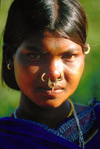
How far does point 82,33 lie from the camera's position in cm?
119

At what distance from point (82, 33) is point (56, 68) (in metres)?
0.24

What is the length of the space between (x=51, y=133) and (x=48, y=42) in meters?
0.43

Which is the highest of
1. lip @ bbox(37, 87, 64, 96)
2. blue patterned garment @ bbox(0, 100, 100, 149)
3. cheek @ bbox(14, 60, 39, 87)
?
cheek @ bbox(14, 60, 39, 87)

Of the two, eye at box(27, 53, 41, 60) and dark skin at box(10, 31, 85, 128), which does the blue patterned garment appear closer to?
dark skin at box(10, 31, 85, 128)

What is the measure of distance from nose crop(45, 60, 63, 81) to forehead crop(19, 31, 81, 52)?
60 mm

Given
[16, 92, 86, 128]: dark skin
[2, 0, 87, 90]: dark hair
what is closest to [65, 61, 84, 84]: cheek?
[2, 0, 87, 90]: dark hair

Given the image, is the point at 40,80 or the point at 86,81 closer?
the point at 40,80

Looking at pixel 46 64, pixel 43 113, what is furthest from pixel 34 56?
pixel 43 113

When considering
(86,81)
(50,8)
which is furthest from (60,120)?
(86,81)

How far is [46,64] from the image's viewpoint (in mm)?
1097

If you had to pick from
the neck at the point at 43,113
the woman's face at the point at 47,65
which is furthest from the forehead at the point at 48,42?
the neck at the point at 43,113

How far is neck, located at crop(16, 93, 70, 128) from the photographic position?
1.30 m

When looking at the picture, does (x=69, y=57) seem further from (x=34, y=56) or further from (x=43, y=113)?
(x=43, y=113)

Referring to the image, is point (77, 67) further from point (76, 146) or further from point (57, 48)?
point (76, 146)
